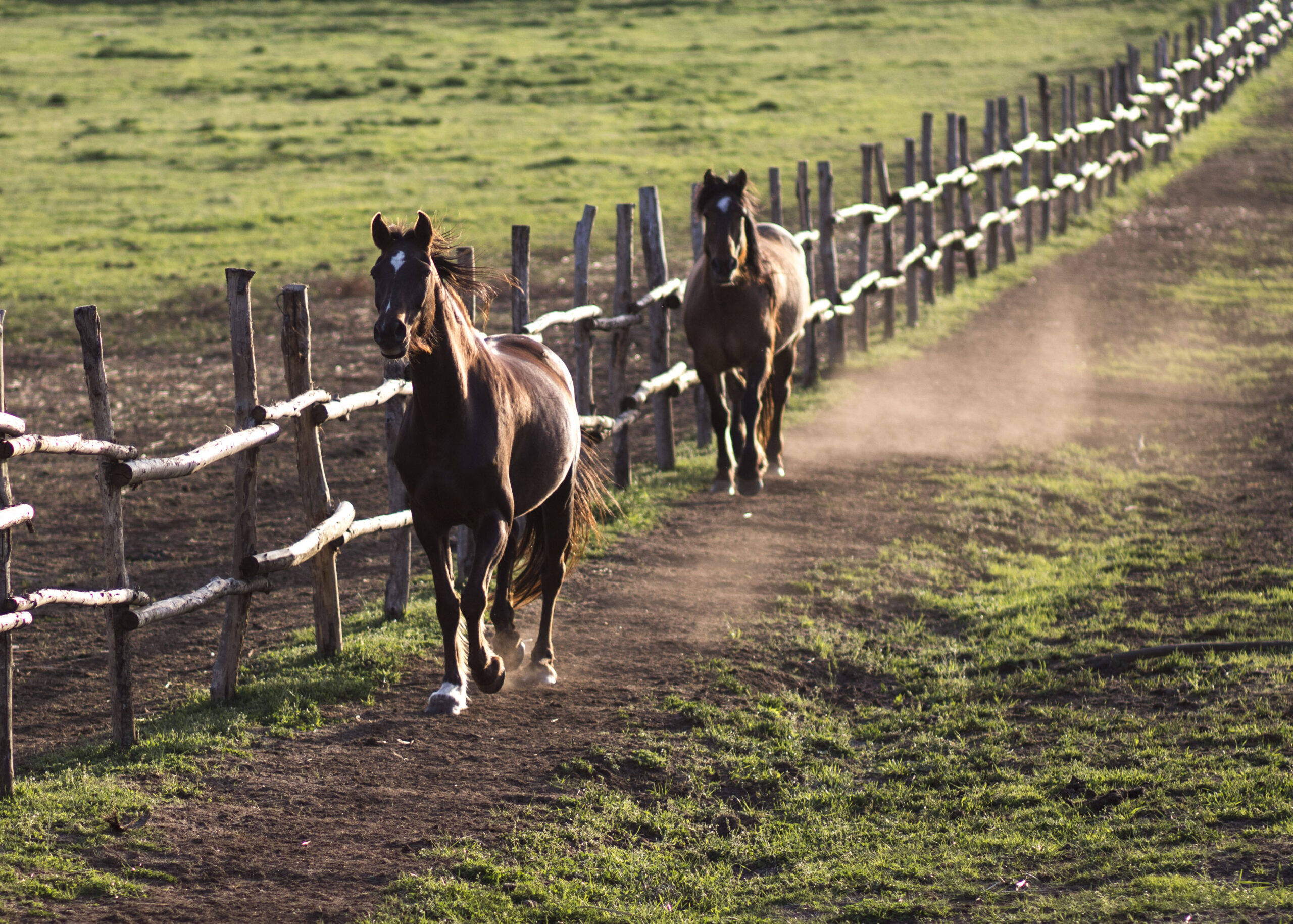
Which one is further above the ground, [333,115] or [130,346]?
[333,115]

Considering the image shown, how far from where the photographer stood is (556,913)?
448 centimetres

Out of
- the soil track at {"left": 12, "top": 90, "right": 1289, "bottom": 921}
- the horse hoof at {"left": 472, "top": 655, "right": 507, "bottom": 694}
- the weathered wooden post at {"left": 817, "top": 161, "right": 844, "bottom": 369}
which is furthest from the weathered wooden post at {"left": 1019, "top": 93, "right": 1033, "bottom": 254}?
the horse hoof at {"left": 472, "top": 655, "right": 507, "bottom": 694}

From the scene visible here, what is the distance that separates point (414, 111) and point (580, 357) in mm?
20557

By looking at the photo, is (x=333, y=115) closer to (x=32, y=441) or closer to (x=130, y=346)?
(x=130, y=346)

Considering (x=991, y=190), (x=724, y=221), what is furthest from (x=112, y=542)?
(x=991, y=190)

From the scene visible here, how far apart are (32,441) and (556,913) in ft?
8.41

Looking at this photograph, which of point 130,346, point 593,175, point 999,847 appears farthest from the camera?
point 593,175

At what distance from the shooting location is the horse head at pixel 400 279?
16.5 feet

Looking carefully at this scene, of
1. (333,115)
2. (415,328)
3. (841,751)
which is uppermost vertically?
(333,115)

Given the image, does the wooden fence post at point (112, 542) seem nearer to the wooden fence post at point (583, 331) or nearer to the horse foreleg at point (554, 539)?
the horse foreleg at point (554, 539)

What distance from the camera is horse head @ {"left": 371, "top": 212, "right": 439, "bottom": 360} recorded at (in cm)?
502

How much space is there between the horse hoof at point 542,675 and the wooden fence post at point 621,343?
354 cm

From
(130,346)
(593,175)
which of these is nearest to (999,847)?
(130,346)

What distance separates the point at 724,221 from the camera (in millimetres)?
9055
